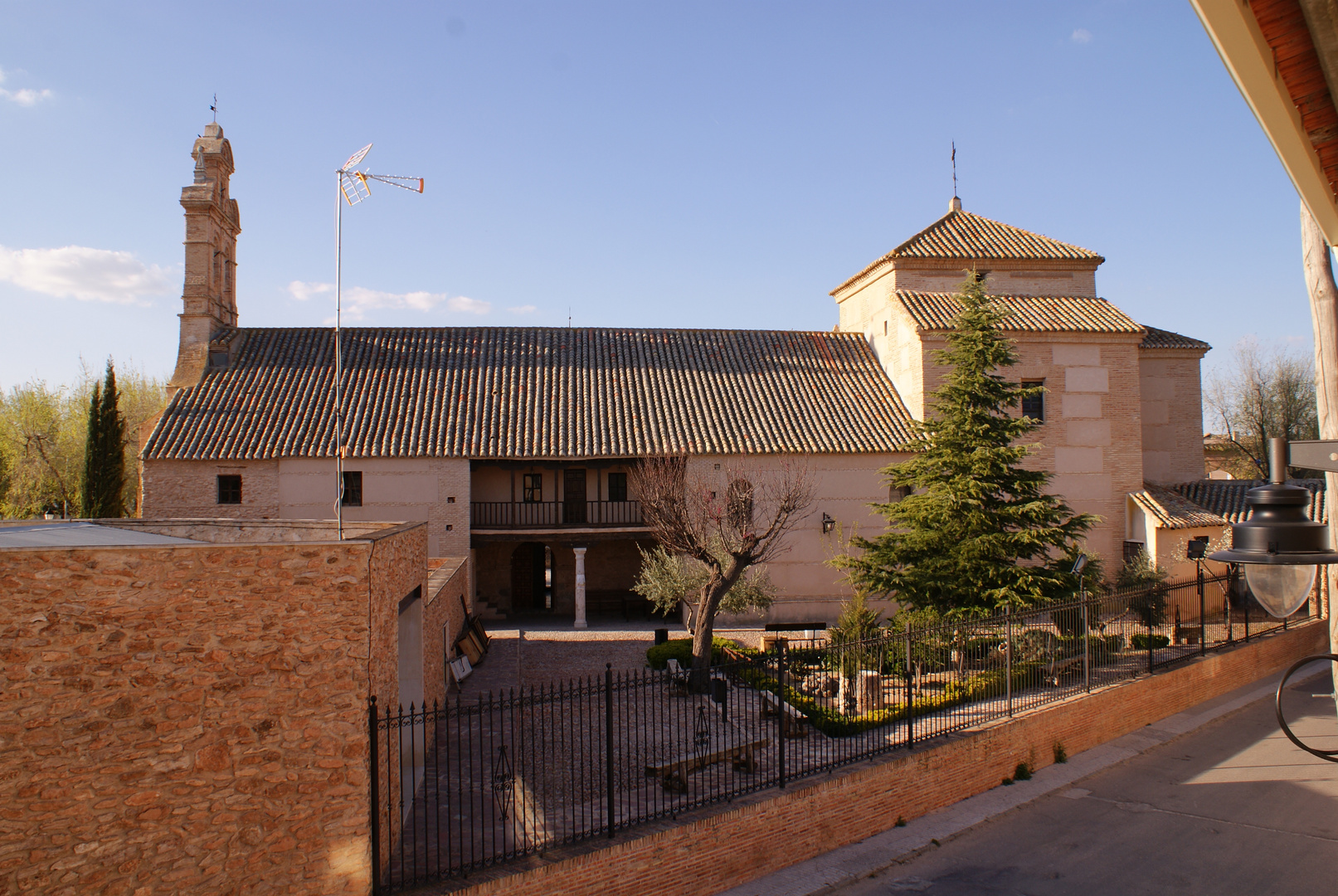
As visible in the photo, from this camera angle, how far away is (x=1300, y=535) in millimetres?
3221

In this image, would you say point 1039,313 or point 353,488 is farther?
point 1039,313

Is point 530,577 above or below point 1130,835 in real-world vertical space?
above

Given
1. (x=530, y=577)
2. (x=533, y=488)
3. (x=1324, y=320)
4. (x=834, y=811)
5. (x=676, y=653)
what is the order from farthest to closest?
(x=530, y=577) < (x=533, y=488) < (x=676, y=653) < (x=834, y=811) < (x=1324, y=320)

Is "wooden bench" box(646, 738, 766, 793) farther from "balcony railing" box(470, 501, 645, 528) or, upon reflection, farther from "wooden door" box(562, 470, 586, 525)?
"wooden door" box(562, 470, 586, 525)

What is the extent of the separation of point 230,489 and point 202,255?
721 cm

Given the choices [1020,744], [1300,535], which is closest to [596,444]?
[1020,744]

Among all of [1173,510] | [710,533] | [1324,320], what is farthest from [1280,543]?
[1173,510]

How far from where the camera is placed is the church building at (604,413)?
66.2 feet

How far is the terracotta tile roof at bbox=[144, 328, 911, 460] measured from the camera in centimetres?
2053

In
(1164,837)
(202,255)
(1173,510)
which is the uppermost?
(202,255)

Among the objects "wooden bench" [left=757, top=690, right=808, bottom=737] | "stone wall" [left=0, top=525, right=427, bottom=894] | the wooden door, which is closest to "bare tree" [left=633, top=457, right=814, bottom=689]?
"wooden bench" [left=757, top=690, right=808, bottom=737]

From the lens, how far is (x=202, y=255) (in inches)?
894

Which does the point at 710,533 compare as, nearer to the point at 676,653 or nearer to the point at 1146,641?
the point at 676,653

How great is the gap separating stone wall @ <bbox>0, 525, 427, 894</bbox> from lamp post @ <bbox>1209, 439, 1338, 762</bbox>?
6238mm
